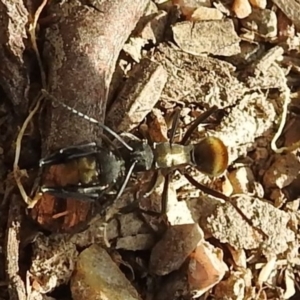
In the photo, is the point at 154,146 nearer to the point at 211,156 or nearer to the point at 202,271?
the point at 211,156

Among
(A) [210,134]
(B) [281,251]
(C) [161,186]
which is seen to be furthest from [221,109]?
(B) [281,251]

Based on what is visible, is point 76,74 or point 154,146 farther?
point 154,146

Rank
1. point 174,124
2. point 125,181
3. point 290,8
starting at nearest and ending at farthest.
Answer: point 125,181 < point 174,124 < point 290,8

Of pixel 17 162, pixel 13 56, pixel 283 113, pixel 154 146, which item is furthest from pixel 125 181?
pixel 283 113

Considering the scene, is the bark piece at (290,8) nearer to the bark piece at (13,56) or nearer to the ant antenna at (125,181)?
the ant antenna at (125,181)

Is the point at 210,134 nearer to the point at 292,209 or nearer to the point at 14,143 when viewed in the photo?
the point at 292,209

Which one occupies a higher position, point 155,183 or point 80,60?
point 80,60
